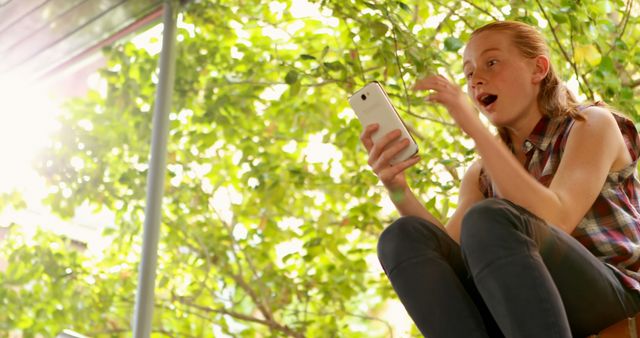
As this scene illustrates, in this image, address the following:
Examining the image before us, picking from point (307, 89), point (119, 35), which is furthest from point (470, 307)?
point (119, 35)

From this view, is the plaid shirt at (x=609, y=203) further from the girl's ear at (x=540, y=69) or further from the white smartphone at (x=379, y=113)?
the white smartphone at (x=379, y=113)

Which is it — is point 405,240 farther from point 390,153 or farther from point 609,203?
point 609,203

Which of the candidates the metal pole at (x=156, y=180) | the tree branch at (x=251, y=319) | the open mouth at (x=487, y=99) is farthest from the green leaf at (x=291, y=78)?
the tree branch at (x=251, y=319)

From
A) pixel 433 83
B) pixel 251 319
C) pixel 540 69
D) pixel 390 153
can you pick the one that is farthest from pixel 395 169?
pixel 251 319

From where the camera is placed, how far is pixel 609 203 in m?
1.37

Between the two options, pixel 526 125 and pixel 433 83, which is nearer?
pixel 433 83

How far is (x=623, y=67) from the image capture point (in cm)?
213

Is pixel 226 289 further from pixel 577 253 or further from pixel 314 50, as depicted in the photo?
Result: pixel 577 253

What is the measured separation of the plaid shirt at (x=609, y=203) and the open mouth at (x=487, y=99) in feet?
0.30

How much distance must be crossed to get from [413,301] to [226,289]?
1.94m

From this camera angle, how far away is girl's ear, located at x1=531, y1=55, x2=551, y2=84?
1513mm

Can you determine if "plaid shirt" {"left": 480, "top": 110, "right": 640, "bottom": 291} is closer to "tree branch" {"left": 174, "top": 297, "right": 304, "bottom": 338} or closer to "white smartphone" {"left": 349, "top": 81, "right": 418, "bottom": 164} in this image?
"white smartphone" {"left": 349, "top": 81, "right": 418, "bottom": 164}

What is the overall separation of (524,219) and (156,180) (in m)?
1.86

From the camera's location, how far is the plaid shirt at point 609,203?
4.28 ft
